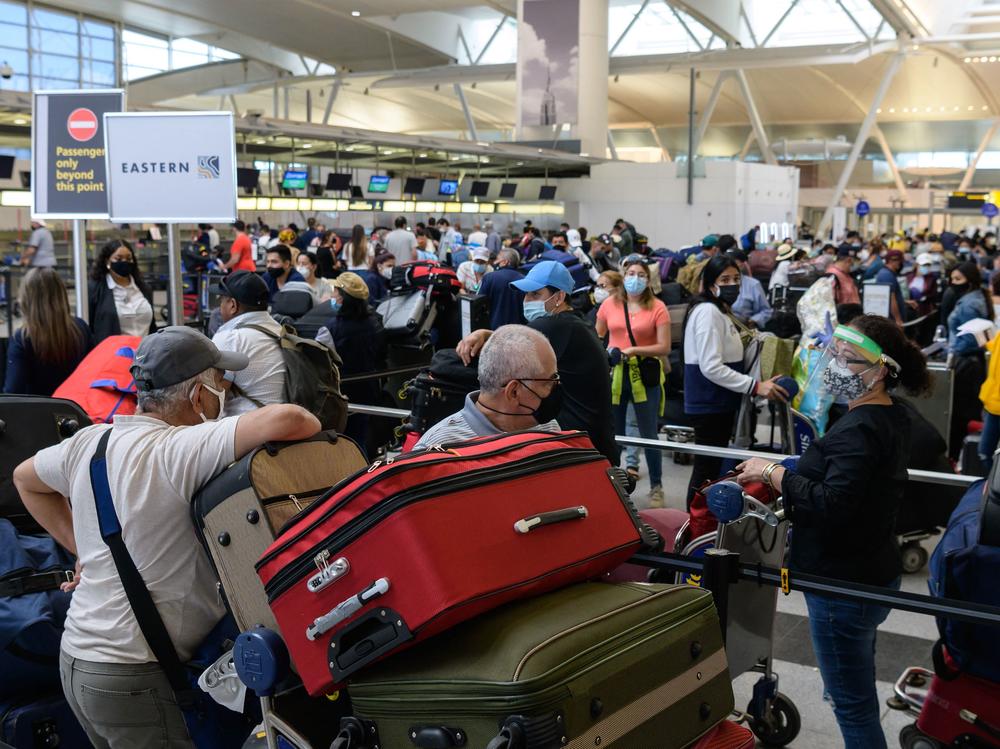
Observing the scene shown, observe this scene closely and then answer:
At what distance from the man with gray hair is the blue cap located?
1.87 meters

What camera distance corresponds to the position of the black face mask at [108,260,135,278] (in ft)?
23.9

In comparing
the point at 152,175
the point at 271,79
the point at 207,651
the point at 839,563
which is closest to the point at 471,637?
the point at 207,651

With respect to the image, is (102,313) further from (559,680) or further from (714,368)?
(559,680)

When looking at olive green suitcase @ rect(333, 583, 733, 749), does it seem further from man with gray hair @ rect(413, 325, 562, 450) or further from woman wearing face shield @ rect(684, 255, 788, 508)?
woman wearing face shield @ rect(684, 255, 788, 508)

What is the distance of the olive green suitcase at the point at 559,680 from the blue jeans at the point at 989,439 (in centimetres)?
579

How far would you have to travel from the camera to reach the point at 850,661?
126 inches

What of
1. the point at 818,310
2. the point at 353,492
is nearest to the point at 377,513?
the point at 353,492

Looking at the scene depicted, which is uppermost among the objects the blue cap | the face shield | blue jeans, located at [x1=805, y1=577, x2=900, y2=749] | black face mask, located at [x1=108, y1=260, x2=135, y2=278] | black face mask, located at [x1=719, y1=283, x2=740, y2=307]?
black face mask, located at [x1=108, y1=260, x2=135, y2=278]

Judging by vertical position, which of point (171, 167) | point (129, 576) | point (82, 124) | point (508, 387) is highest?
point (82, 124)

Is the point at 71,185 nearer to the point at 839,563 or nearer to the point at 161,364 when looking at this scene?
the point at 161,364

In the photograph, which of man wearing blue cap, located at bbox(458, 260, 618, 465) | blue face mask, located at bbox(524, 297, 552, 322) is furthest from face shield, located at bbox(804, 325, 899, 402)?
blue face mask, located at bbox(524, 297, 552, 322)

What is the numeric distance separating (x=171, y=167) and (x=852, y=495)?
3.74 metres

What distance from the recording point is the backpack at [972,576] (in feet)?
9.32

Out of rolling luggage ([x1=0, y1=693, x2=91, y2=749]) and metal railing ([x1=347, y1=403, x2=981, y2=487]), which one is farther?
metal railing ([x1=347, y1=403, x2=981, y2=487])
